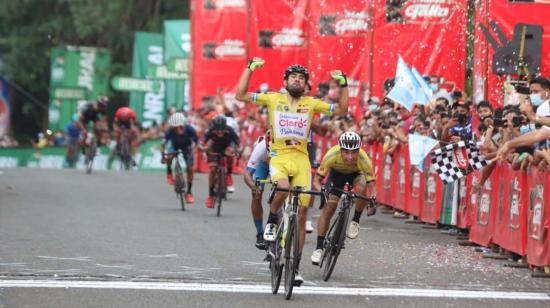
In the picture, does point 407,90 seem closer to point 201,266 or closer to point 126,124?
point 201,266

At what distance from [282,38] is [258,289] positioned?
2309 centimetres

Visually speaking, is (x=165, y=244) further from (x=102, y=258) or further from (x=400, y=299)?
(x=400, y=299)

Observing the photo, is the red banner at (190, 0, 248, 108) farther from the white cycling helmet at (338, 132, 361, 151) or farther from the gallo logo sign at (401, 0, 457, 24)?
the white cycling helmet at (338, 132, 361, 151)

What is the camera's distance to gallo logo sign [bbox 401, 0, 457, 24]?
23.7 metres

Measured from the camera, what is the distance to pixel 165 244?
16312mm

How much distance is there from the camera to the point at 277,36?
35.1m

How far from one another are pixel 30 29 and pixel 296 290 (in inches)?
1841

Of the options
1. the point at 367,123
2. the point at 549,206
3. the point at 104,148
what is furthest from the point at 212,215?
the point at 104,148

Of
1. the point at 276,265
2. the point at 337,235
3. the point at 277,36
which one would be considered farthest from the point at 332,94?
the point at 276,265

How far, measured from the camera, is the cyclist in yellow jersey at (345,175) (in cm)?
1347

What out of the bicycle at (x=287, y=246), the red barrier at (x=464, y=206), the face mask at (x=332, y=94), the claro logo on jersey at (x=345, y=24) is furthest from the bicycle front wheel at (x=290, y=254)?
the claro logo on jersey at (x=345, y=24)

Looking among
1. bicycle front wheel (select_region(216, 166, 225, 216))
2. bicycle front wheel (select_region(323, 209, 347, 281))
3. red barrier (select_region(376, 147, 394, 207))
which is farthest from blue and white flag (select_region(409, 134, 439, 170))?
bicycle front wheel (select_region(323, 209, 347, 281))

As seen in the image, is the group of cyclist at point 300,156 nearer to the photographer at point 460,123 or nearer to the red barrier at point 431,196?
the photographer at point 460,123

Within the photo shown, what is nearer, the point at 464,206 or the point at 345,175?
the point at 345,175
